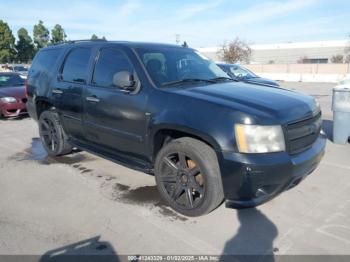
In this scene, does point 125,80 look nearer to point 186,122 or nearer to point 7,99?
point 186,122

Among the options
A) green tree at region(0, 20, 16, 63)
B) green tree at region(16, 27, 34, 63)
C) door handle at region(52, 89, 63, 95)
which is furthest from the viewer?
green tree at region(16, 27, 34, 63)

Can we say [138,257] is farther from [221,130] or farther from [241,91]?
[241,91]

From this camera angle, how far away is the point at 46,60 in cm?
602

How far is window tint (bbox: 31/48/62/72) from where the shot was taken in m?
5.76

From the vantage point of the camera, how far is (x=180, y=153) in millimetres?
3707

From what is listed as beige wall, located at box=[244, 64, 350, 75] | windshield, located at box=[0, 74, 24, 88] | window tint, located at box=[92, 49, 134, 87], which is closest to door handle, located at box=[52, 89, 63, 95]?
window tint, located at box=[92, 49, 134, 87]

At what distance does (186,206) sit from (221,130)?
3.28 feet

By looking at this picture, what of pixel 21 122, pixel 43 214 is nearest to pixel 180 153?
pixel 43 214

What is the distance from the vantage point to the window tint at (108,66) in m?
4.40

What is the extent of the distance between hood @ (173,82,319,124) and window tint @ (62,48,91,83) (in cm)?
Result: 172

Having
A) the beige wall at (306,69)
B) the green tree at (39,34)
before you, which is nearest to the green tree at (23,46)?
the green tree at (39,34)

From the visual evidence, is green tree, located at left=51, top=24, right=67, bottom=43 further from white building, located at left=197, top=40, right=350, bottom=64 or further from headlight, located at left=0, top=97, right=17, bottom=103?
headlight, located at left=0, top=97, right=17, bottom=103

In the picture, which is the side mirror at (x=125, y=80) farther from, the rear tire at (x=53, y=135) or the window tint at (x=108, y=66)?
the rear tire at (x=53, y=135)

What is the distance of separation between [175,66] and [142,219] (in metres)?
2.01
